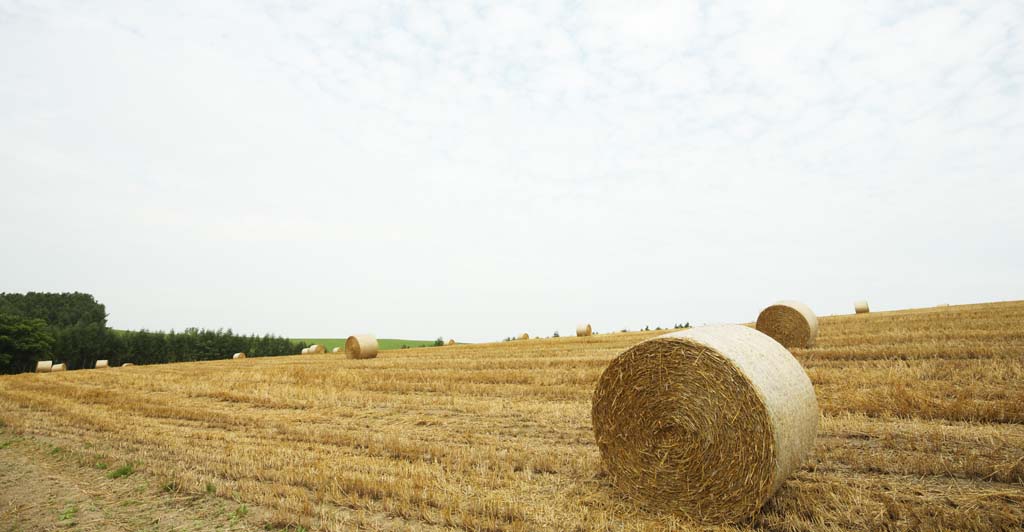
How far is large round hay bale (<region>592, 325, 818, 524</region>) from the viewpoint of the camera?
187 inches

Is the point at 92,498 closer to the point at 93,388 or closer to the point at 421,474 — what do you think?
the point at 421,474

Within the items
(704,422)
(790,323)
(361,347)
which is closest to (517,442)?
(704,422)

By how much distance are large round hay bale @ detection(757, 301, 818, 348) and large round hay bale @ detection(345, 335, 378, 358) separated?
14.8 m

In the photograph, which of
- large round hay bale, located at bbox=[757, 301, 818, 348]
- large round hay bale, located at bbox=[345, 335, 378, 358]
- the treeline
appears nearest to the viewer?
large round hay bale, located at bbox=[757, 301, 818, 348]

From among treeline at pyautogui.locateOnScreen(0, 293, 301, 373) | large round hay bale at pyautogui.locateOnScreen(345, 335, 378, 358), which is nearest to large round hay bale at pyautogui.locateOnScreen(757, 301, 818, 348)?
large round hay bale at pyautogui.locateOnScreen(345, 335, 378, 358)

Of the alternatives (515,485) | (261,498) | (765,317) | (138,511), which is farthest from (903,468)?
(765,317)

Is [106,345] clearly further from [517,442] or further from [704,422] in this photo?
[704,422]

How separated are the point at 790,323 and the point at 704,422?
10.6 m

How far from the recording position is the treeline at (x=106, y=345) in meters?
43.8

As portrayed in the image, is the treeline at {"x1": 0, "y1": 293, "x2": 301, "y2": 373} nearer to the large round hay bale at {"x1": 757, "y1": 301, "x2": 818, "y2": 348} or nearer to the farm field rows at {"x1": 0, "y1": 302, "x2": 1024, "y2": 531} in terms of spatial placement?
the farm field rows at {"x1": 0, "y1": 302, "x2": 1024, "y2": 531}

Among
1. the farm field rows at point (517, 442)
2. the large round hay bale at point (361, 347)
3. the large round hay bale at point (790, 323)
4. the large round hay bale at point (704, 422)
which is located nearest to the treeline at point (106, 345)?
the large round hay bale at point (361, 347)

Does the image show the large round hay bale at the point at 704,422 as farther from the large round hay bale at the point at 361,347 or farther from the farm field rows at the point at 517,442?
the large round hay bale at the point at 361,347

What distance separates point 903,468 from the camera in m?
5.37

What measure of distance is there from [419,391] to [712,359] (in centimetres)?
827
